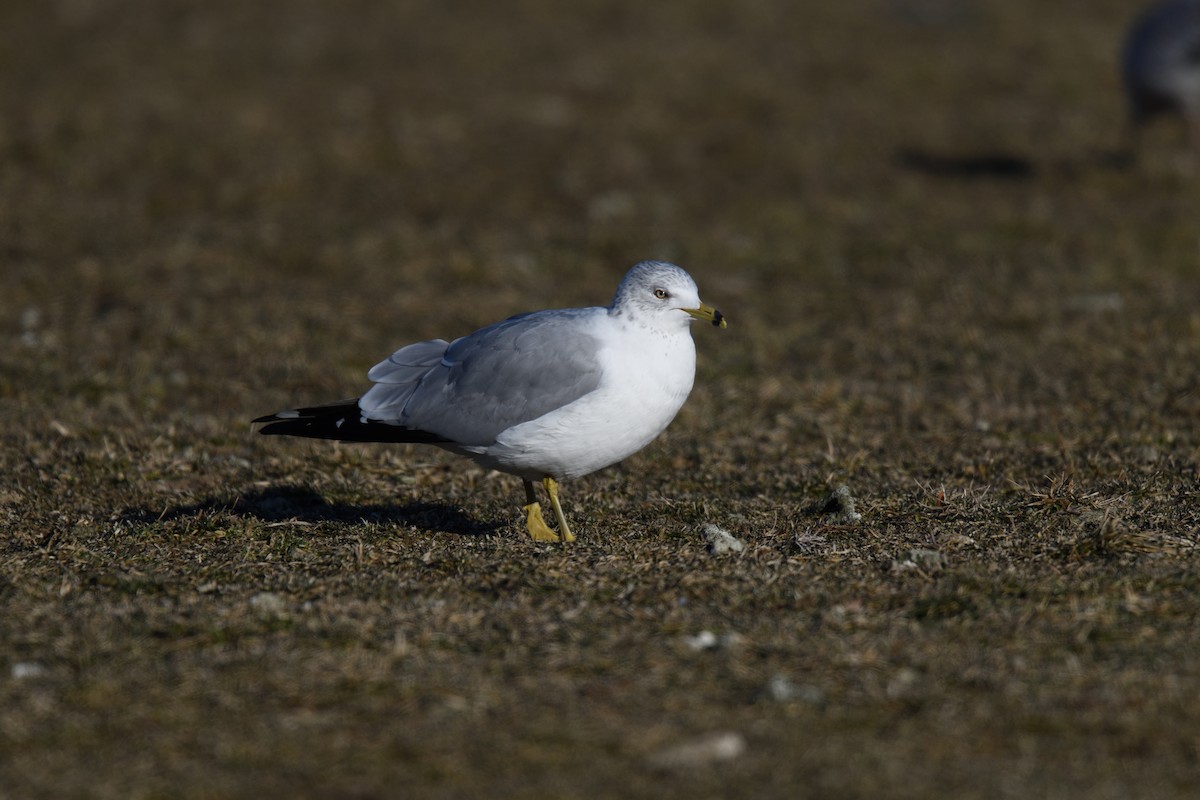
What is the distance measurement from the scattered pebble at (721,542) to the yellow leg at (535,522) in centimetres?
61

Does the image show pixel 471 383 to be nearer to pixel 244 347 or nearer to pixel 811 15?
pixel 244 347

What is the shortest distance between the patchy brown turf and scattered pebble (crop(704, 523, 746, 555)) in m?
0.12

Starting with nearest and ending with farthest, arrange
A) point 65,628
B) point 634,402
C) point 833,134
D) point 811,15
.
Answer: point 65,628
point 634,402
point 833,134
point 811,15

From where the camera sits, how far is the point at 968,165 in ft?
44.3

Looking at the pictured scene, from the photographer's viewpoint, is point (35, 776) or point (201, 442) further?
point (201, 442)

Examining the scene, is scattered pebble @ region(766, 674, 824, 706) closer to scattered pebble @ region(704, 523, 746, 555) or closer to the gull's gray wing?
scattered pebble @ region(704, 523, 746, 555)

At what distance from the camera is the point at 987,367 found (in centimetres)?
842

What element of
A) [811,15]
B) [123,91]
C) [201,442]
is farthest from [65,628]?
[811,15]

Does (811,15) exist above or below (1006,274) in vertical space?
above

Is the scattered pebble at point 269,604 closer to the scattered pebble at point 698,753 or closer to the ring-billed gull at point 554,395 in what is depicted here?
the ring-billed gull at point 554,395

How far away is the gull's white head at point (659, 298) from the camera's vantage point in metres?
5.49

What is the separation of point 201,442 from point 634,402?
2707 mm

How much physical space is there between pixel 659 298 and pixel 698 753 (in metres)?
2.34

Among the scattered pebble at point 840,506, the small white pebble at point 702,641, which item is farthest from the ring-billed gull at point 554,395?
the small white pebble at point 702,641
